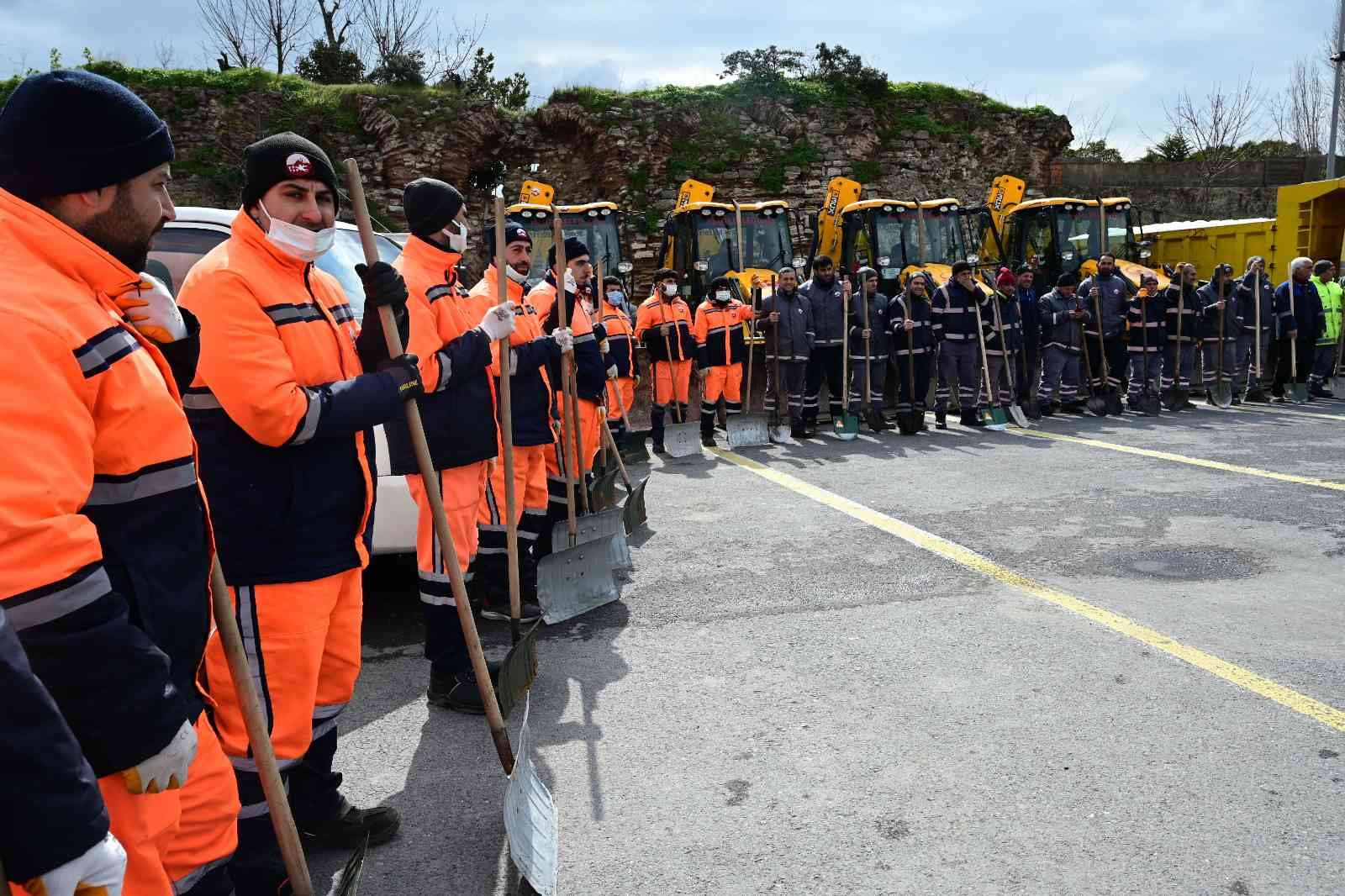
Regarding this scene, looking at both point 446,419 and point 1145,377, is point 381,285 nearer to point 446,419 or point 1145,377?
point 446,419

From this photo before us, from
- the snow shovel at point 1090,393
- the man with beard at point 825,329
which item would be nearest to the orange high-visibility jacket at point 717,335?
the man with beard at point 825,329

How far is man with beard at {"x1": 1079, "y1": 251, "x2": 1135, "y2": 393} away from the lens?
1359cm

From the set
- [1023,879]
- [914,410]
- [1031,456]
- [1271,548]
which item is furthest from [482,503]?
[914,410]

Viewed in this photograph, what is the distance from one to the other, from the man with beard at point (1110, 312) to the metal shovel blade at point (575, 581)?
10362 millimetres

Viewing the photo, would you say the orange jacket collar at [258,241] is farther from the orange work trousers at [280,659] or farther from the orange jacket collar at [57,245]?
the orange jacket collar at [57,245]

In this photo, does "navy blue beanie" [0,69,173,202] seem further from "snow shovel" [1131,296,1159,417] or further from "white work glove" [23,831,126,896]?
"snow shovel" [1131,296,1159,417]

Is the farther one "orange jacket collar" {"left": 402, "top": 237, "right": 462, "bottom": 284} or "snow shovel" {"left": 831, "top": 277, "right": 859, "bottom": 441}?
"snow shovel" {"left": 831, "top": 277, "right": 859, "bottom": 441}

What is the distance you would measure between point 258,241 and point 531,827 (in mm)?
1839

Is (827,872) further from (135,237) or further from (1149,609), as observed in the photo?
(1149,609)

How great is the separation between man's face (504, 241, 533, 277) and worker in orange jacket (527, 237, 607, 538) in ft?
1.20

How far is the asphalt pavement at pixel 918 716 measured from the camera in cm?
285

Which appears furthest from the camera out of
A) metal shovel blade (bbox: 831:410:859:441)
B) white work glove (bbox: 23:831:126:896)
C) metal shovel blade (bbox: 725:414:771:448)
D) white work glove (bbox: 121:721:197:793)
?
metal shovel blade (bbox: 831:410:859:441)

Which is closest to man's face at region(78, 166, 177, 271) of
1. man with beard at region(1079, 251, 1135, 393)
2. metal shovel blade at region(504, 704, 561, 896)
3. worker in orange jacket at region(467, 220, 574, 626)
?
metal shovel blade at region(504, 704, 561, 896)

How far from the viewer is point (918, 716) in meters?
3.77
